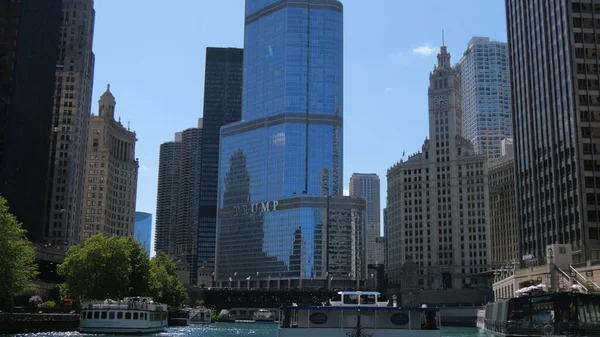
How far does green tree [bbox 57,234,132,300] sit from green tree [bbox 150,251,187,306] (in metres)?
24.0

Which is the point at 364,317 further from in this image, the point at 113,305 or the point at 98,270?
the point at 98,270

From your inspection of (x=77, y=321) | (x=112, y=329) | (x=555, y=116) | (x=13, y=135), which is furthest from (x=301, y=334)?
(x=13, y=135)

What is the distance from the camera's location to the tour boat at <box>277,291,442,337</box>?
57.3m

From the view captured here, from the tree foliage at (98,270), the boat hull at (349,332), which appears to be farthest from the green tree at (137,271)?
the boat hull at (349,332)

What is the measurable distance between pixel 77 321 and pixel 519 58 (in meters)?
124

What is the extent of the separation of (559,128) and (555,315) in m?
84.2

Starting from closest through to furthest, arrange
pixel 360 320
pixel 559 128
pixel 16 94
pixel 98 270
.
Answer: pixel 360 320 < pixel 98 270 < pixel 559 128 < pixel 16 94

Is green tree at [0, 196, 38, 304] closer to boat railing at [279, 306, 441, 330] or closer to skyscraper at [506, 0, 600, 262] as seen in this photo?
boat railing at [279, 306, 441, 330]

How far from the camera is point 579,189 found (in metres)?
142

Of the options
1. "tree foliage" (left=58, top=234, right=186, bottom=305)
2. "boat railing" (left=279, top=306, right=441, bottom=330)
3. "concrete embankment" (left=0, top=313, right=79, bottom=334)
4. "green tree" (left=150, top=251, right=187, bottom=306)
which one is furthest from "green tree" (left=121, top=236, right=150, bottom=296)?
"boat railing" (left=279, top=306, right=441, bottom=330)

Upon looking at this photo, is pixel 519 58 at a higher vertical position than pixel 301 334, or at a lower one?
higher

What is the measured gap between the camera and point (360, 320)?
191 ft

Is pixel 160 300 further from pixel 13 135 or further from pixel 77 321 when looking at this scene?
pixel 13 135

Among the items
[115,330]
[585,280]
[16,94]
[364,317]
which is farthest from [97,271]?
[585,280]
